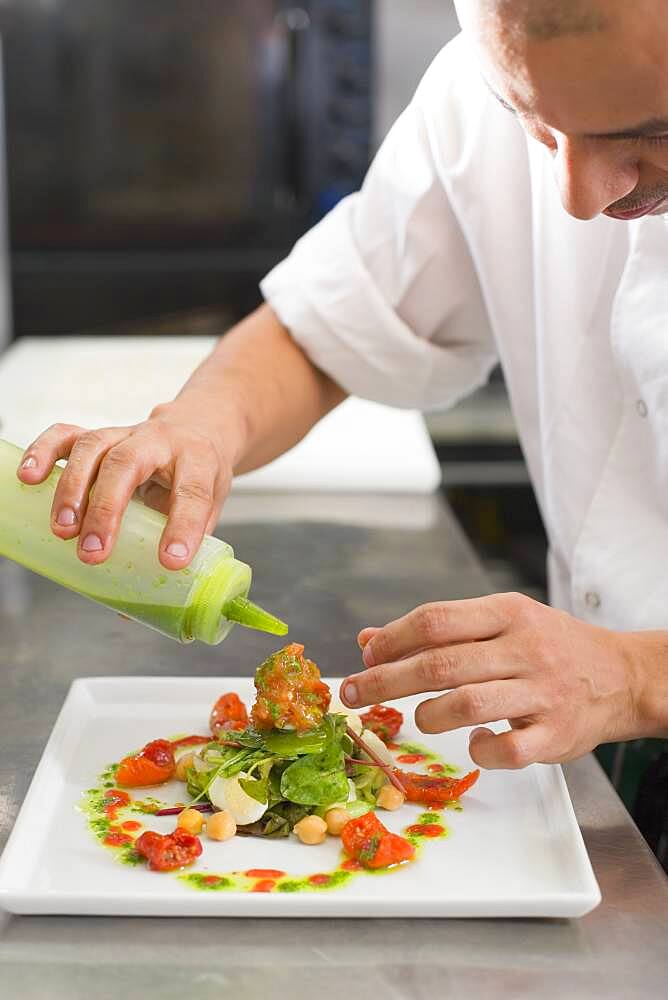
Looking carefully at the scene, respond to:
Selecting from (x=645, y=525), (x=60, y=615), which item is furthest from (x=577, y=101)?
(x=60, y=615)

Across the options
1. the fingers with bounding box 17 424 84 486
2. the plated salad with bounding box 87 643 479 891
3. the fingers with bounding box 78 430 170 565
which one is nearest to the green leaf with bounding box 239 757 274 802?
the plated salad with bounding box 87 643 479 891

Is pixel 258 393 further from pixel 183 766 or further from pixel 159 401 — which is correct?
pixel 159 401

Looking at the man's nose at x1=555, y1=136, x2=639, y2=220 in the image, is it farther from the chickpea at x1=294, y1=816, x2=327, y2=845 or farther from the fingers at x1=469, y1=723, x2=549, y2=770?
the chickpea at x1=294, y1=816, x2=327, y2=845

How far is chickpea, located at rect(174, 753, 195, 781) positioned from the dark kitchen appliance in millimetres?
2873

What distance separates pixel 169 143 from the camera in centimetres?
382

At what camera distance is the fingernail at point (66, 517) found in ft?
3.67

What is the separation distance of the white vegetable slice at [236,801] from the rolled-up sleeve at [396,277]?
2.63ft

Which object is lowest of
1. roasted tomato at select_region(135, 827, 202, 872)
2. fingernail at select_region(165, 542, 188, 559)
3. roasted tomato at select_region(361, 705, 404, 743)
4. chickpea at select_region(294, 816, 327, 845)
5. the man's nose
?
roasted tomato at select_region(361, 705, 404, 743)

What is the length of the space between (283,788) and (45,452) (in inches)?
14.2

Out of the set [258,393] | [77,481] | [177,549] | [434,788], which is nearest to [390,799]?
[434,788]

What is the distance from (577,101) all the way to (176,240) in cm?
308

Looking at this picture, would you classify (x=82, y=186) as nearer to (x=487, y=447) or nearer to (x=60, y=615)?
(x=487, y=447)

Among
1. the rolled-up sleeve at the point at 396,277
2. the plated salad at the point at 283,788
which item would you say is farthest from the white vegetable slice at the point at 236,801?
the rolled-up sleeve at the point at 396,277

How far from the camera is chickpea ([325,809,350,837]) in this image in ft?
3.38
